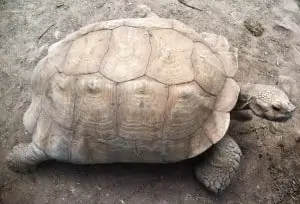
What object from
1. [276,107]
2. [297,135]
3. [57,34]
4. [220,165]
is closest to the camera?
[276,107]

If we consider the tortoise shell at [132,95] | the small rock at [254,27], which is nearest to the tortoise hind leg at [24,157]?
the tortoise shell at [132,95]

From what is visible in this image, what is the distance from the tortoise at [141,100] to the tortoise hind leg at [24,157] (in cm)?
1

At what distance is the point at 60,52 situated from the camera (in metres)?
Result: 3.19

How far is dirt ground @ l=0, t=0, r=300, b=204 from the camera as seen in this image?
3.37 metres

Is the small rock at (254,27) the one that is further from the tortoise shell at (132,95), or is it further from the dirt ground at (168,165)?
the tortoise shell at (132,95)

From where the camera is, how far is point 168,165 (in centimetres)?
350

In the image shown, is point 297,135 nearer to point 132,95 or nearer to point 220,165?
point 220,165

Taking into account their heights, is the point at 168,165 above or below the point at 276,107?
below

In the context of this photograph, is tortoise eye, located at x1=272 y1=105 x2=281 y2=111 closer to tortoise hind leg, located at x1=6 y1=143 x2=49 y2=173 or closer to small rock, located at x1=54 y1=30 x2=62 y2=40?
tortoise hind leg, located at x1=6 y1=143 x2=49 y2=173

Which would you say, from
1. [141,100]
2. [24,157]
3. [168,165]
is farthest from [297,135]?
[24,157]

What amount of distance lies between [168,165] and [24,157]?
1324 mm

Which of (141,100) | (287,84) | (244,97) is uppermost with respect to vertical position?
(141,100)

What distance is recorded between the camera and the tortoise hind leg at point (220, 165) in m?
3.24

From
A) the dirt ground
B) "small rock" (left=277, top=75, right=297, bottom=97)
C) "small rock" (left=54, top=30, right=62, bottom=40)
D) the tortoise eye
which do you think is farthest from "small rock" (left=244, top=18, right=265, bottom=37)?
"small rock" (left=54, top=30, right=62, bottom=40)
